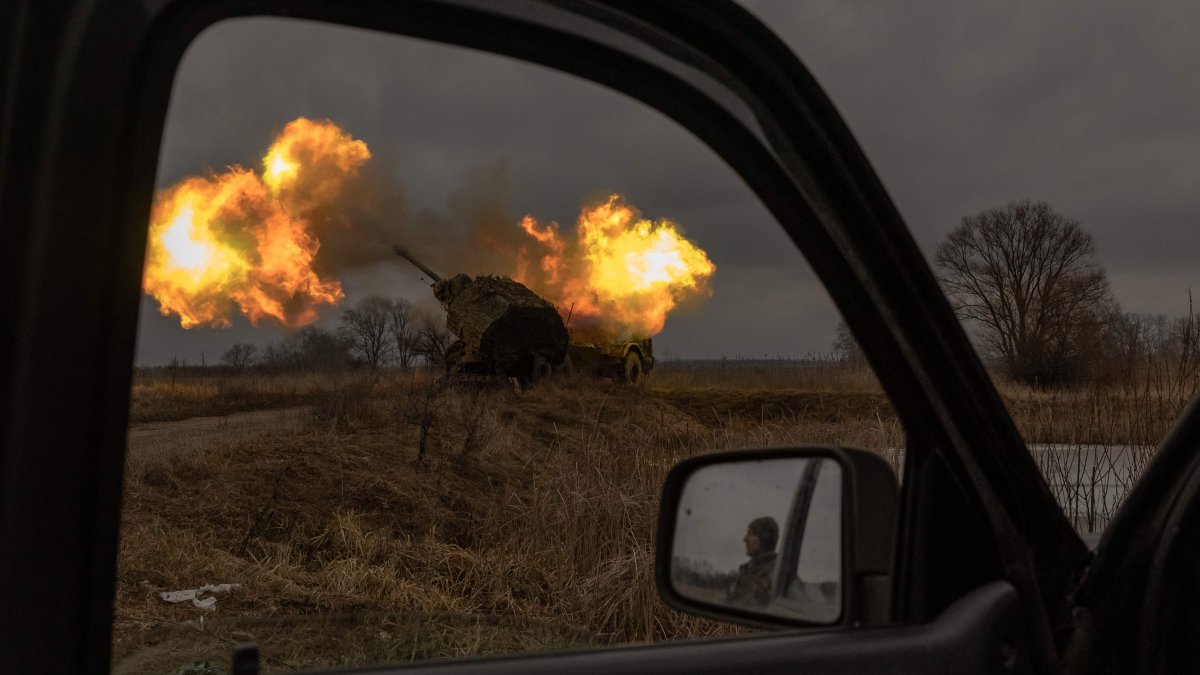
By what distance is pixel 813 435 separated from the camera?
7168 millimetres

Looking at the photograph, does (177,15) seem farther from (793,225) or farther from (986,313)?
(986,313)

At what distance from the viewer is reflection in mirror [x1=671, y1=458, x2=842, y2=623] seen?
113cm

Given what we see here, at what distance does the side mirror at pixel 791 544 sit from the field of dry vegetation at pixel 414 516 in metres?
1.75

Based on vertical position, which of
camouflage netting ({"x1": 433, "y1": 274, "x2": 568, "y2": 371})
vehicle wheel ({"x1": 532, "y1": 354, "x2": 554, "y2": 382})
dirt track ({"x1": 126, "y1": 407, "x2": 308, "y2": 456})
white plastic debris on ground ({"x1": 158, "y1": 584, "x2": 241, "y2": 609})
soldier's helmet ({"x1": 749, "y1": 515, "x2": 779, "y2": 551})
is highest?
camouflage netting ({"x1": 433, "y1": 274, "x2": 568, "y2": 371})

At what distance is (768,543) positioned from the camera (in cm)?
Answer: 115

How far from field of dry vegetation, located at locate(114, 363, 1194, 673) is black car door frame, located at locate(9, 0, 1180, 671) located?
1684 mm

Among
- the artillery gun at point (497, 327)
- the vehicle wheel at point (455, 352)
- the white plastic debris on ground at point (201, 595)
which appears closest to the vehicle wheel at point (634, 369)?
the artillery gun at point (497, 327)

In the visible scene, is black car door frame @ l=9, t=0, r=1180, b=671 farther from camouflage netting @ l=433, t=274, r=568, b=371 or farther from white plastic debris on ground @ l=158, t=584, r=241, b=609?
camouflage netting @ l=433, t=274, r=568, b=371

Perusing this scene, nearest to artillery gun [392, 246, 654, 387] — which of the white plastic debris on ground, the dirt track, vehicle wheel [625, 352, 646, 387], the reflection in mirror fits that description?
vehicle wheel [625, 352, 646, 387]

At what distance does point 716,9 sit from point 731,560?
64 centimetres

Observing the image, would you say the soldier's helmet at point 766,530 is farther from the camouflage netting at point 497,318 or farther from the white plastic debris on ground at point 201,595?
the camouflage netting at point 497,318

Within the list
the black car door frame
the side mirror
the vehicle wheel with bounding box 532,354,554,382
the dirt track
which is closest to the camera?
the black car door frame

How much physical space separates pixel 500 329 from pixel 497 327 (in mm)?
68

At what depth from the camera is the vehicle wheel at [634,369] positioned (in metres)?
18.7
